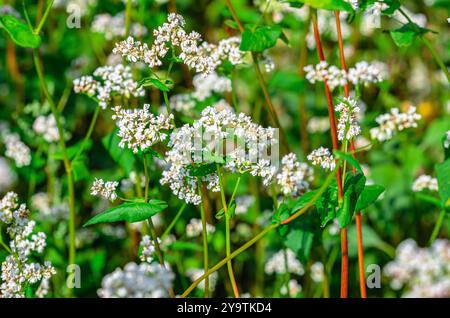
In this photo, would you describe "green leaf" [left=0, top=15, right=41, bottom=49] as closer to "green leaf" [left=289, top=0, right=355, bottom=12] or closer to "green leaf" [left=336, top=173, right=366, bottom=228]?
"green leaf" [left=289, top=0, right=355, bottom=12]

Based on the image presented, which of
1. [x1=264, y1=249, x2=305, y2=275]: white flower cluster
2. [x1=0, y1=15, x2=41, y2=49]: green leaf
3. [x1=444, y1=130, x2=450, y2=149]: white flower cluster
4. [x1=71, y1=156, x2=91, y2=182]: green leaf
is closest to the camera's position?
[x1=444, y1=130, x2=450, y2=149]: white flower cluster

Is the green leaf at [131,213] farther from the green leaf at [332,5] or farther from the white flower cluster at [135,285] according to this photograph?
the green leaf at [332,5]

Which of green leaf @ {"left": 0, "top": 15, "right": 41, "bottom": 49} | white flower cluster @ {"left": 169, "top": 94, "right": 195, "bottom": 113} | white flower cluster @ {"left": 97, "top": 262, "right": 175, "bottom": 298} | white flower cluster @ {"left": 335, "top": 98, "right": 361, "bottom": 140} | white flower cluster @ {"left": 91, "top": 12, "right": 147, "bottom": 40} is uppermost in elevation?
white flower cluster @ {"left": 91, "top": 12, "right": 147, "bottom": 40}

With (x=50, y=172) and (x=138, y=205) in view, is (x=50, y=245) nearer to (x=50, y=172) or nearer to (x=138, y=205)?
(x=50, y=172)

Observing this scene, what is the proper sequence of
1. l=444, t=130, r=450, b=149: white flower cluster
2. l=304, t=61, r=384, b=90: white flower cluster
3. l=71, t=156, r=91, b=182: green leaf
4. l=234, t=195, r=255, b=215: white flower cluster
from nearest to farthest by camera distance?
l=304, t=61, r=384, b=90: white flower cluster → l=444, t=130, r=450, b=149: white flower cluster → l=71, t=156, r=91, b=182: green leaf → l=234, t=195, r=255, b=215: white flower cluster

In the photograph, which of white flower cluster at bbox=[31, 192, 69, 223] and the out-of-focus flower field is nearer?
the out-of-focus flower field

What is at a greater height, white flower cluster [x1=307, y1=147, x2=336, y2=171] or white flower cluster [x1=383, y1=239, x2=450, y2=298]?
white flower cluster [x1=307, y1=147, x2=336, y2=171]

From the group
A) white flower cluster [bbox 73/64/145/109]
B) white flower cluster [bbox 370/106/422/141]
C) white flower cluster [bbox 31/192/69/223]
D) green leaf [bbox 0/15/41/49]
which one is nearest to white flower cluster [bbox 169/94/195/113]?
white flower cluster [bbox 73/64/145/109]

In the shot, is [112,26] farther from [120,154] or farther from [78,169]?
[120,154]
